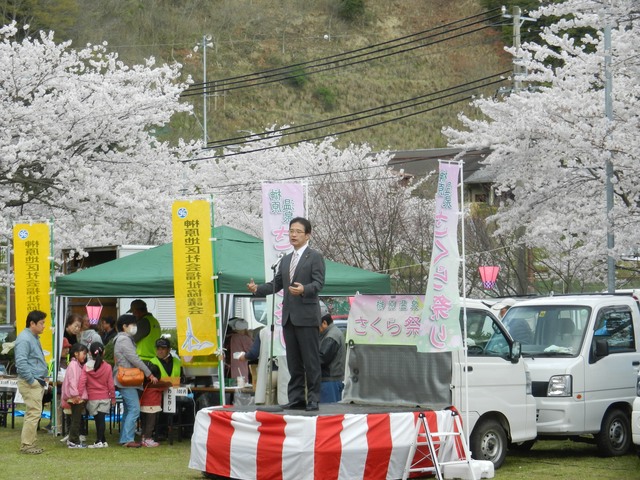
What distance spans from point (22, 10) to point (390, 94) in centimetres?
3482

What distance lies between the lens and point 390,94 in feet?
289

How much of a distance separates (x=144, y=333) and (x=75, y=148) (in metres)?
9.51

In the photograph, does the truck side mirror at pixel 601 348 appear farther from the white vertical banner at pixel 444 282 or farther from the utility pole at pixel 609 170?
the utility pole at pixel 609 170

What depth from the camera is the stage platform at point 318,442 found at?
9273 mm

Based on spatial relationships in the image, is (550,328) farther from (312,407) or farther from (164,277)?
(164,277)

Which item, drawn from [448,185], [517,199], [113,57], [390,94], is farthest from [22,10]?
[448,185]

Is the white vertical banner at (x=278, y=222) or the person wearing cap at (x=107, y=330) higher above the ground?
the white vertical banner at (x=278, y=222)

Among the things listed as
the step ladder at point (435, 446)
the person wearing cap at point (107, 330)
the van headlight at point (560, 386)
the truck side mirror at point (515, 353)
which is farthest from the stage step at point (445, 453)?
the person wearing cap at point (107, 330)

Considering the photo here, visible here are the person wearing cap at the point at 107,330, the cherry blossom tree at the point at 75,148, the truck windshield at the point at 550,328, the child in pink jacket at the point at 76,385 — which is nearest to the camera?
the truck windshield at the point at 550,328

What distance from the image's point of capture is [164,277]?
13727mm

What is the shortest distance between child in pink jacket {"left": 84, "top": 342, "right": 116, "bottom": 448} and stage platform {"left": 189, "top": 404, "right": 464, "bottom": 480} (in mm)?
3363

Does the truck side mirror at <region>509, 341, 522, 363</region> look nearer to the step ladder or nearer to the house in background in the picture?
the step ladder

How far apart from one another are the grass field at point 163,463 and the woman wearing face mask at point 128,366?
239 mm

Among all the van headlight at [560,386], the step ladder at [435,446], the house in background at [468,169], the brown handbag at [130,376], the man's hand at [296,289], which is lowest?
the step ladder at [435,446]
